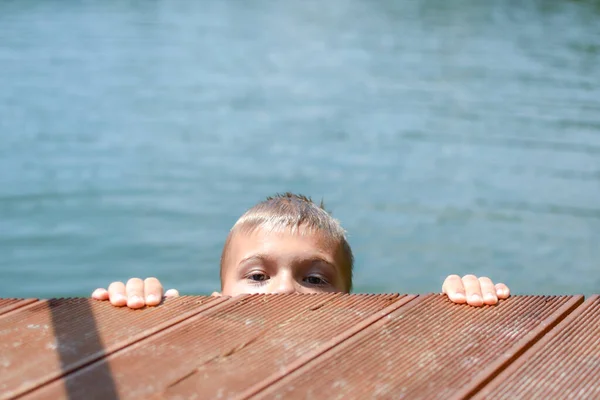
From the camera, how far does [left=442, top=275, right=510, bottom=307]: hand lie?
6.68 ft

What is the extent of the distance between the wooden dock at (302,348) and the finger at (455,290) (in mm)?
28

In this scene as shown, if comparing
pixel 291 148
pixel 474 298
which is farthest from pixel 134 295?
pixel 291 148

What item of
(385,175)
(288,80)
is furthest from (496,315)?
(288,80)

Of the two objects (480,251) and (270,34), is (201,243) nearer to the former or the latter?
(480,251)

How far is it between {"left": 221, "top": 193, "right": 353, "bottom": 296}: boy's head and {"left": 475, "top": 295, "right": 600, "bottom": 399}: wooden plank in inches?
54.8

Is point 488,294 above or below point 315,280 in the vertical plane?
above

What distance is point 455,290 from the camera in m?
→ 2.08

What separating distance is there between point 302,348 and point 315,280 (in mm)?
1535

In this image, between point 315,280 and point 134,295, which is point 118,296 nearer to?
Answer: point 134,295

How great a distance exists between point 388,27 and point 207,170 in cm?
674

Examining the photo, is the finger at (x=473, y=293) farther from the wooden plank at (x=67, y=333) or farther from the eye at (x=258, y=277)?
the eye at (x=258, y=277)

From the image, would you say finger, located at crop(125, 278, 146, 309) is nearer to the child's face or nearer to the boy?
the boy

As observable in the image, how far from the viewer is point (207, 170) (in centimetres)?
738

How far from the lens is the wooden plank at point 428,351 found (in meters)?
1.62
